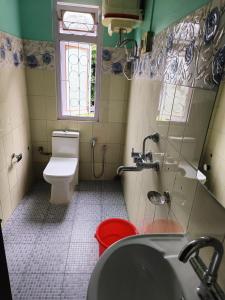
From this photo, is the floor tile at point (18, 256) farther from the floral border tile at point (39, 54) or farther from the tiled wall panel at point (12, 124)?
the floral border tile at point (39, 54)

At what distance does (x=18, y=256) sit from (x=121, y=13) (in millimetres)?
2130

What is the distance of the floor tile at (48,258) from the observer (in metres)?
1.62

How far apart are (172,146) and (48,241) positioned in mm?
1453

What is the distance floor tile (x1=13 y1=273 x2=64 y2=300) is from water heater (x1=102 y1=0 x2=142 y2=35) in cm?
205

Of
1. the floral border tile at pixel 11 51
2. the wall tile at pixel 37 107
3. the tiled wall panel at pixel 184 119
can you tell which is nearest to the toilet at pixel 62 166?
the wall tile at pixel 37 107

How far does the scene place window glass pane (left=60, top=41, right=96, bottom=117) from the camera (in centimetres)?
238

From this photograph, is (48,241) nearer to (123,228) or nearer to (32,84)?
(123,228)

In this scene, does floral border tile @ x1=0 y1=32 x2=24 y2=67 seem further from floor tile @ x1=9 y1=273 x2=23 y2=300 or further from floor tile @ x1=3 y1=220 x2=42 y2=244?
floor tile @ x1=9 y1=273 x2=23 y2=300

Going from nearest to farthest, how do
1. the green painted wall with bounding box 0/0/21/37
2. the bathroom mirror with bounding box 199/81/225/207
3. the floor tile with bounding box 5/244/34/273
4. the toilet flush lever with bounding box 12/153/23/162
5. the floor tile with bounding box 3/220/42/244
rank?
the bathroom mirror with bounding box 199/81/225/207 < the floor tile with bounding box 5/244/34/273 < the green painted wall with bounding box 0/0/21/37 < the floor tile with bounding box 3/220/42/244 < the toilet flush lever with bounding box 12/153/23/162

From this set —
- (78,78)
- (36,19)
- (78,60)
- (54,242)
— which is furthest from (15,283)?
(36,19)

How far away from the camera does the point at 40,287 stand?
4.87 feet

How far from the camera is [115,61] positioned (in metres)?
2.40

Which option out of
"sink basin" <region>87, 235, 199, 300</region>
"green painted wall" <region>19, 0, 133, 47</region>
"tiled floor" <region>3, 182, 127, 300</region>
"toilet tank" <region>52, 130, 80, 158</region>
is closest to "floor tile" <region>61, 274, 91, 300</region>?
"tiled floor" <region>3, 182, 127, 300</region>

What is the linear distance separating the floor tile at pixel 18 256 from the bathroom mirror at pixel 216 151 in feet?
5.16
